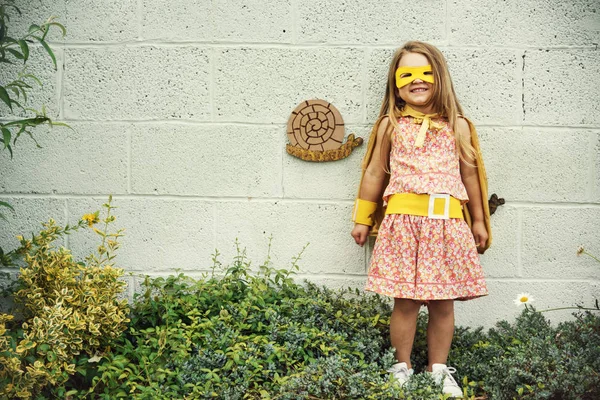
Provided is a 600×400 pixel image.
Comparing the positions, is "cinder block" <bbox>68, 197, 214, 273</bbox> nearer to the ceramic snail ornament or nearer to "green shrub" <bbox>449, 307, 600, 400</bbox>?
the ceramic snail ornament

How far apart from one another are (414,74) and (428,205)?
63 centimetres

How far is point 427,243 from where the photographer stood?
2.81m

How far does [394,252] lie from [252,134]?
39.7 inches

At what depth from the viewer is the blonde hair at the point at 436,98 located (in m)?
2.95

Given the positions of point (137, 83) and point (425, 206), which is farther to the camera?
point (137, 83)

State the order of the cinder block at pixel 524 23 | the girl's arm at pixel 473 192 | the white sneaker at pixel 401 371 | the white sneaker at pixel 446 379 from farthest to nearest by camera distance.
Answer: the cinder block at pixel 524 23, the girl's arm at pixel 473 192, the white sneaker at pixel 401 371, the white sneaker at pixel 446 379

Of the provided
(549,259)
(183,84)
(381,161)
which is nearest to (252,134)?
(183,84)

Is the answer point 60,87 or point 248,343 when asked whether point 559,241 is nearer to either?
point 248,343

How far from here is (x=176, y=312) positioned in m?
3.02

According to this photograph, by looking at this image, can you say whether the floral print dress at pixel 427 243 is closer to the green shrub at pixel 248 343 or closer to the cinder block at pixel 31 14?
the green shrub at pixel 248 343

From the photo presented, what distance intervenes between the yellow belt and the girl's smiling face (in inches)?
17.8

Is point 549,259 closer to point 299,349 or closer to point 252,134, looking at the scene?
point 299,349

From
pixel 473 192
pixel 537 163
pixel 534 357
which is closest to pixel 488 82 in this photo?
pixel 537 163

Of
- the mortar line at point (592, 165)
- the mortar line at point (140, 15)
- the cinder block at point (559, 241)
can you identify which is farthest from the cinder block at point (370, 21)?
the cinder block at point (559, 241)
